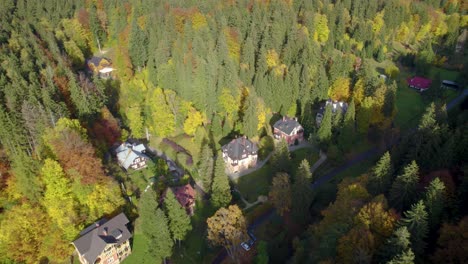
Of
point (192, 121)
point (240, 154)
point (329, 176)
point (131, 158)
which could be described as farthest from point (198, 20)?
point (329, 176)

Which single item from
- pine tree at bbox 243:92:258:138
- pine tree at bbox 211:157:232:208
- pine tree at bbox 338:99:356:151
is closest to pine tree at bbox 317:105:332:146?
pine tree at bbox 338:99:356:151

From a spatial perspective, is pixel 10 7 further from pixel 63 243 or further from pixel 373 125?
pixel 373 125

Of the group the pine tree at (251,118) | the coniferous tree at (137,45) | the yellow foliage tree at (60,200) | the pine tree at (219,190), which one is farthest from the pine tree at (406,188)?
the coniferous tree at (137,45)

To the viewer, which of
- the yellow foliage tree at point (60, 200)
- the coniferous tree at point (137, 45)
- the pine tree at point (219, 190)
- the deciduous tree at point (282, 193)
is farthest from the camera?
the coniferous tree at point (137, 45)

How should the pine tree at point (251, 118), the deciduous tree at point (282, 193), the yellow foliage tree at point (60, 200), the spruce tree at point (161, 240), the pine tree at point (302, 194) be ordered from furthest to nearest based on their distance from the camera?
the pine tree at point (251, 118) → the deciduous tree at point (282, 193) → the yellow foliage tree at point (60, 200) → the pine tree at point (302, 194) → the spruce tree at point (161, 240)

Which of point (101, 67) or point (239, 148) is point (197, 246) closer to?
point (239, 148)

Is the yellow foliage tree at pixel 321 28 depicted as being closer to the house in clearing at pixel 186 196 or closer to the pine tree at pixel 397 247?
the house in clearing at pixel 186 196

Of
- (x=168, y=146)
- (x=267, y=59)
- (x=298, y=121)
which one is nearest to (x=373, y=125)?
(x=298, y=121)
